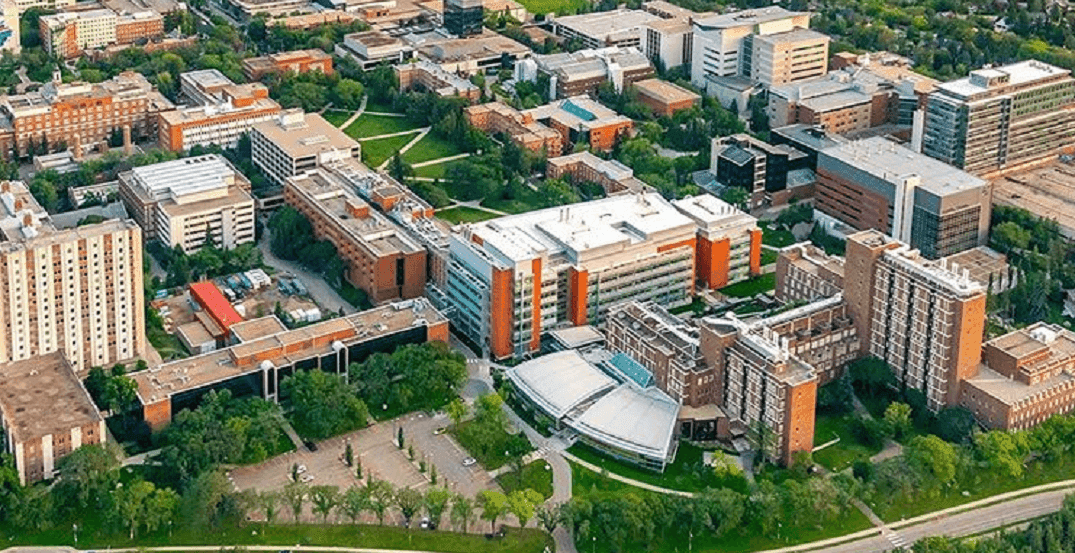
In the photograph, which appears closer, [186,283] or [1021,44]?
[186,283]

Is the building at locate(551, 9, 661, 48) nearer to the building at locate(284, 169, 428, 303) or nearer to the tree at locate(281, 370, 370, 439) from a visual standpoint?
the building at locate(284, 169, 428, 303)

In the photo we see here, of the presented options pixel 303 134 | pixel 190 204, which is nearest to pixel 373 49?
pixel 303 134

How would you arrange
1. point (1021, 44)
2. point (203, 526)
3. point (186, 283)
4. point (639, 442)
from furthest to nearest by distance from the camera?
point (1021, 44)
point (186, 283)
point (639, 442)
point (203, 526)

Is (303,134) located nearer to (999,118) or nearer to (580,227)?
(580,227)

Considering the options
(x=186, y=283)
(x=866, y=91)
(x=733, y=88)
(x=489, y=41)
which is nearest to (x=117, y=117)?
(x=186, y=283)

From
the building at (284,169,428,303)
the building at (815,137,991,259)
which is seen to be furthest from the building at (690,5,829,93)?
the building at (284,169,428,303)

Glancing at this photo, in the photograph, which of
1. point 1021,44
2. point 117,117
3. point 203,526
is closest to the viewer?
point 203,526

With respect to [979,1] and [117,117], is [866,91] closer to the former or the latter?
[979,1]
